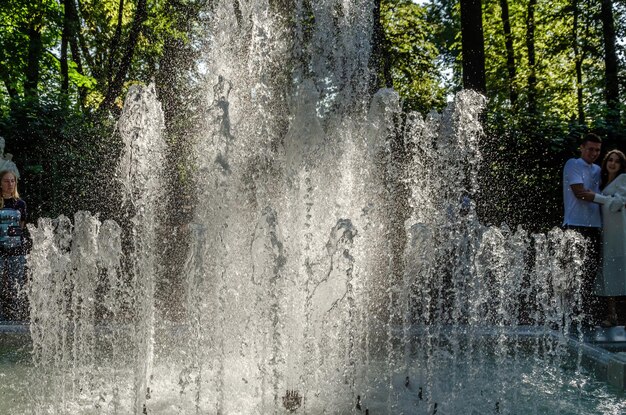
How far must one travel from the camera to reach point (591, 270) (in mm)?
7055

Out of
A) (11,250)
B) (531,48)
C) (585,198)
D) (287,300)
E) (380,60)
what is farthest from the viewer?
(531,48)

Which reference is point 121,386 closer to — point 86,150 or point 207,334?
point 207,334

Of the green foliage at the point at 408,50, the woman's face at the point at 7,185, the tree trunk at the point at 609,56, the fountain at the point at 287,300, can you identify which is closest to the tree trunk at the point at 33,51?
the green foliage at the point at 408,50

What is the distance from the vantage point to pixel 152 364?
5.26 meters

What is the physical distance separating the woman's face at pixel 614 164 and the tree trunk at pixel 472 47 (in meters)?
3.93

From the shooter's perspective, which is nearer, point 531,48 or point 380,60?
point 380,60

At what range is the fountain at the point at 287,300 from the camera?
177 inches

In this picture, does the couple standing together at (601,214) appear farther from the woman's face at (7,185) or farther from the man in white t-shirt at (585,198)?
the woman's face at (7,185)

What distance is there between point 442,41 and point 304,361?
2144cm

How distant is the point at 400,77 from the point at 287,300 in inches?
491

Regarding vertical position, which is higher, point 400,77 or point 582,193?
point 400,77

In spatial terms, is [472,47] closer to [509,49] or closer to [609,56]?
[609,56]

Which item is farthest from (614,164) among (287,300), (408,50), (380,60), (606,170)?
(408,50)

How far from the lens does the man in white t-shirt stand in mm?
6762
